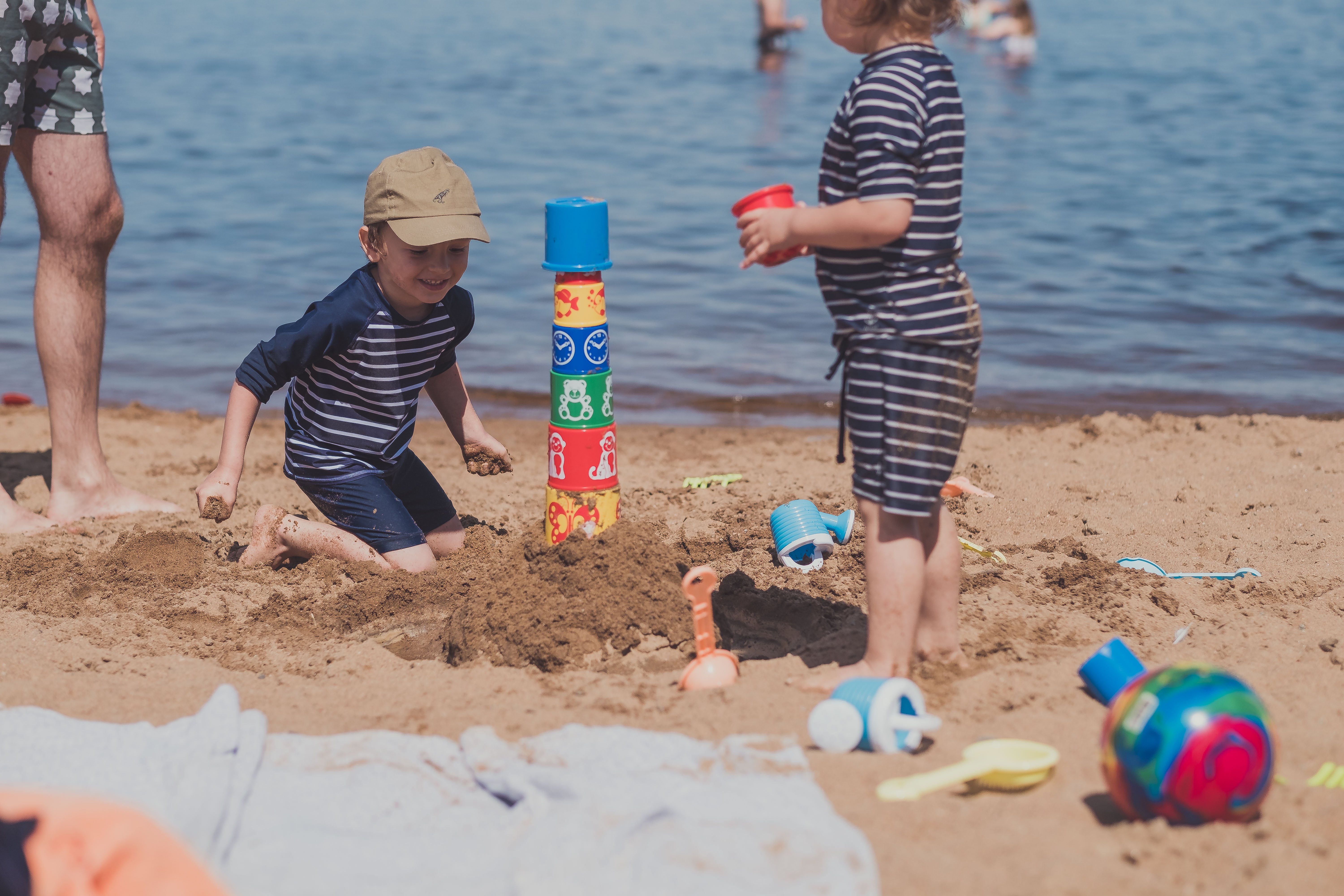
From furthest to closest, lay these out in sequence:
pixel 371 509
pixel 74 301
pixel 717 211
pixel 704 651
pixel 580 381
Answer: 1. pixel 717 211
2. pixel 74 301
3. pixel 371 509
4. pixel 580 381
5. pixel 704 651

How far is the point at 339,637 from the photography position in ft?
11.8

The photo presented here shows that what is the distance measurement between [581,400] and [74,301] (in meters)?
2.24

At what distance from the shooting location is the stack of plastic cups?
344 cm

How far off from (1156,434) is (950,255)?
295 cm

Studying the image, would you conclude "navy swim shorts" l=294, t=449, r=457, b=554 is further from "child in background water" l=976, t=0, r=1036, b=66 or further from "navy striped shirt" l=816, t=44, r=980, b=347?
"child in background water" l=976, t=0, r=1036, b=66

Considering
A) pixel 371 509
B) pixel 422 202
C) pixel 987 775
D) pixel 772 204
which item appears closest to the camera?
pixel 987 775

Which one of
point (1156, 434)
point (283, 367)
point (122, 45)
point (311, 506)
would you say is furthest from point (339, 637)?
point (122, 45)

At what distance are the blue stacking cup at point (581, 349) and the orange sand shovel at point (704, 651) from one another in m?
0.72

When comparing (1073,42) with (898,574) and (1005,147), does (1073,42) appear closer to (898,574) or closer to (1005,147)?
(1005,147)

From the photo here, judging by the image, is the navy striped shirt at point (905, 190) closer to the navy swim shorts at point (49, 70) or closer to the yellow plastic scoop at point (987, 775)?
the yellow plastic scoop at point (987, 775)

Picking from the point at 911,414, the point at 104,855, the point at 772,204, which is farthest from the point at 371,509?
the point at 104,855

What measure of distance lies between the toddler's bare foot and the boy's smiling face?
2.71 ft

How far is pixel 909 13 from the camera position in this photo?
2.84 meters

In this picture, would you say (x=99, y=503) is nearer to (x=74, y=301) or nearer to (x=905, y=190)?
(x=74, y=301)
